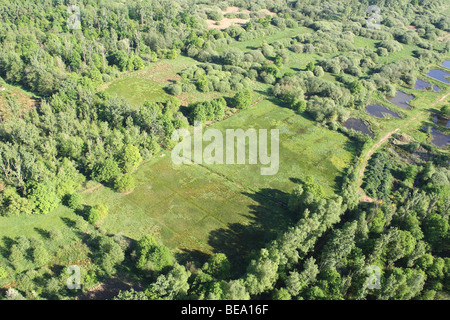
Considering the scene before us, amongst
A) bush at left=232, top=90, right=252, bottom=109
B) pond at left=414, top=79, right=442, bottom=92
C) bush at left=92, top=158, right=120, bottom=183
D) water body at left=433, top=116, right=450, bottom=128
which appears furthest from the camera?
pond at left=414, top=79, right=442, bottom=92

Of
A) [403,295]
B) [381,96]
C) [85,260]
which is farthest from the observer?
[381,96]

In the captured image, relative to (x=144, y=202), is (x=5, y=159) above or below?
above

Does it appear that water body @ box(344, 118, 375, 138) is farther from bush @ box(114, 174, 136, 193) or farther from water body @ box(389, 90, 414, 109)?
bush @ box(114, 174, 136, 193)

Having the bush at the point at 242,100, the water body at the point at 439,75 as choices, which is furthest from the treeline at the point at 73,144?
the water body at the point at 439,75

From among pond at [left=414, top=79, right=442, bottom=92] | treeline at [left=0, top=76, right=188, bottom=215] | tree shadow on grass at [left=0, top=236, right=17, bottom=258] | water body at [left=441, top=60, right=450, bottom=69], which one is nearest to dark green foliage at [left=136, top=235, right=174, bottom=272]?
treeline at [left=0, top=76, right=188, bottom=215]

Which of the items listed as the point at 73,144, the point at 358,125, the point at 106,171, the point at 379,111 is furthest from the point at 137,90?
the point at 379,111

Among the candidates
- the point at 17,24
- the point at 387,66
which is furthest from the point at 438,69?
the point at 17,24

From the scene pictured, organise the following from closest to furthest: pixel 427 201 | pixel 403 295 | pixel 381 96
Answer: pixel 403 295
pixel 427 201
pixel 381 96
